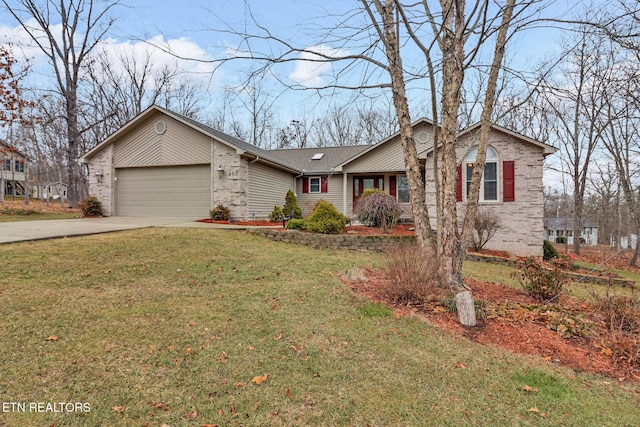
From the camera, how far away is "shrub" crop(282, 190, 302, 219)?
15.6 meters

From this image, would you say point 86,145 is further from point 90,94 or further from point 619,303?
point 619,303

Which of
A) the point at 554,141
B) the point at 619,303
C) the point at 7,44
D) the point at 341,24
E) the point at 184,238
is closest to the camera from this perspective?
the point at 619,303

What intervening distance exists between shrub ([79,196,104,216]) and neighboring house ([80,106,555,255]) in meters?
0.31

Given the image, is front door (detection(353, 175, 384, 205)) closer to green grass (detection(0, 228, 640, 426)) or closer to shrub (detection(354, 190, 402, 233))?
shrub (detection(354, 190, 402, 233))

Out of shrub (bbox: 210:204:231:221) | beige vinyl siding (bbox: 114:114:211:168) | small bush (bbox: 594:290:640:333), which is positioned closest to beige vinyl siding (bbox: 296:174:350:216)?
shrub (bbox: 210:204:231:221)

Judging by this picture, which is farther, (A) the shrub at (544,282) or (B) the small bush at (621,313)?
(A) the shrub at (544,282)

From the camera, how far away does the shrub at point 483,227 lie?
1079 centimetres

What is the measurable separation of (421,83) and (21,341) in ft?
20.2

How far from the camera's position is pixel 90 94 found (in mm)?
23297

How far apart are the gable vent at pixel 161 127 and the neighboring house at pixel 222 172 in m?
0.05

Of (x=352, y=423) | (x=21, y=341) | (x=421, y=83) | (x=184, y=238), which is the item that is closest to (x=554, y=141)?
(x=421, y=83)

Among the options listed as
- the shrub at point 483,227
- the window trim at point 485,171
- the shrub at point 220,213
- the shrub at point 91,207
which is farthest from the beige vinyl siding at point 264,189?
the shrub at point 483,227

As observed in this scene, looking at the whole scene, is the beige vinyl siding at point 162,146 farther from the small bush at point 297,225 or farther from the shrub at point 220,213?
the small bush at point 297,225

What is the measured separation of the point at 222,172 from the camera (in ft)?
42.0
